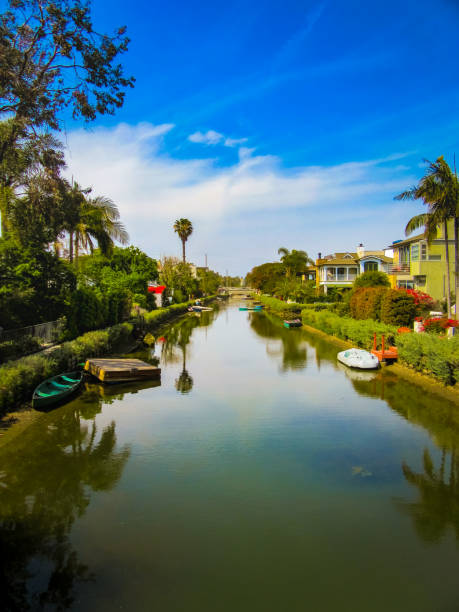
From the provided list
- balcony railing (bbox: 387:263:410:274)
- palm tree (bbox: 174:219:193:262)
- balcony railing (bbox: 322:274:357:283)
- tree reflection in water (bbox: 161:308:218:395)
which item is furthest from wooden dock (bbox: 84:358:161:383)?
palm tree (bbox: 174:219:193:262)

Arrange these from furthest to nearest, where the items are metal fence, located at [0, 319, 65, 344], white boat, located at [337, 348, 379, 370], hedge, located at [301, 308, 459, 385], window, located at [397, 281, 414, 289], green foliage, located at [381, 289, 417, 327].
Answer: window, located at [397, 281, 414, 289] < green foliage, located at [381, 289, 417, 327] < white boat, located at [337, 348, 379, 370] < metal fence, located at [0, 319, 65, 344] < hedge, located at [301, 308, 459, 385]

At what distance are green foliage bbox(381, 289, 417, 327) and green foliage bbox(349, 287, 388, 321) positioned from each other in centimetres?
194

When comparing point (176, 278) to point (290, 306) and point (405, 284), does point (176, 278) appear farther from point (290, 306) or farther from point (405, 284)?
point (405, 284)

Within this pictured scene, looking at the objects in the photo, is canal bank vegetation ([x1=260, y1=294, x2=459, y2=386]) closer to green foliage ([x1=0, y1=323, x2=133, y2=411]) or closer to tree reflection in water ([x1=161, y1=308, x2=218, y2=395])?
tree reflection in water ([x1=161, y1=308, x2=218, y2=395])

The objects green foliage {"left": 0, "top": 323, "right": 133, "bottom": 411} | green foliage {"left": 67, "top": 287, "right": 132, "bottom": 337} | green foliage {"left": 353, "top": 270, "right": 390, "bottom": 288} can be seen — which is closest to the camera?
green foliage {"left": 0, "top": 323, "right": 133, "bottom": 411}

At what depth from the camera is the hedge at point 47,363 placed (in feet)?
53.2

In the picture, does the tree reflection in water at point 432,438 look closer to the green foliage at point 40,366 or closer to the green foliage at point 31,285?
the green foliage at point 40,366

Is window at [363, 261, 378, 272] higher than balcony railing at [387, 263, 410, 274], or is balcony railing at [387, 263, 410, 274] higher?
window at [363, 261, 378, 272]

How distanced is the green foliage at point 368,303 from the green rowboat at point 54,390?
83.8ft

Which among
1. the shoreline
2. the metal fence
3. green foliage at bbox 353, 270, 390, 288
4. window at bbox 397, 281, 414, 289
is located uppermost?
green foliage at bbox 353, 270, 390, 288

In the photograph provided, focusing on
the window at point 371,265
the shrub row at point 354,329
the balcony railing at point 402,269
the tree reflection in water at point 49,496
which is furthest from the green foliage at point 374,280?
the tree reflection in water at point 49,496

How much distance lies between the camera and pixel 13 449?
13500 millimetres

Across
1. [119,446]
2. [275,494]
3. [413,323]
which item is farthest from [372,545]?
[413,323]

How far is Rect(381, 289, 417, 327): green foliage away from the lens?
106 feet
